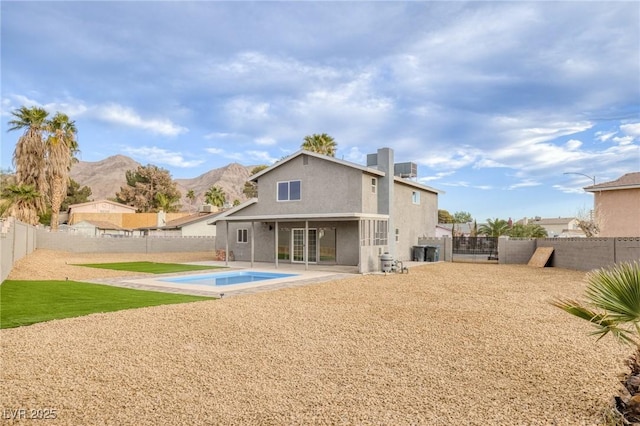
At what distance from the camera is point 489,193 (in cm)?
3472

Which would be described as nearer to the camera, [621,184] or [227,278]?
[227,278]

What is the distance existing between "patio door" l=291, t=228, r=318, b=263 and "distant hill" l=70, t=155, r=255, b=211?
445ft

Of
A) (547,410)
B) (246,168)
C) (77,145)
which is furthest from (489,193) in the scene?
(246,168)

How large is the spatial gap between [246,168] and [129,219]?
132 m

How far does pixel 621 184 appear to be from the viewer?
77.8 feet

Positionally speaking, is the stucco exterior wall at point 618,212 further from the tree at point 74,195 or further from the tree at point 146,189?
the tree at point 74,195

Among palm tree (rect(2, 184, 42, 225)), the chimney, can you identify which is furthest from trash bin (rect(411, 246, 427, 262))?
palm tree (rect(2, 184, 42, 225))

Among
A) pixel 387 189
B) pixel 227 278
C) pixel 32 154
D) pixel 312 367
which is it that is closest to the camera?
pixel 312 367

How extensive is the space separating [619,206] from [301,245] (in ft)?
63.7

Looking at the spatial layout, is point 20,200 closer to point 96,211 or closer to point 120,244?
point 120,244

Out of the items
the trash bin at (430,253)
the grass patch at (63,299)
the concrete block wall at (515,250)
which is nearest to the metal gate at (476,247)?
the concrete block wall at (515,250)

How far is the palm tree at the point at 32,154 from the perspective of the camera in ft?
112

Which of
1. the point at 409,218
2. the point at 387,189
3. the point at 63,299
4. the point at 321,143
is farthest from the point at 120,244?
the point at 63,299

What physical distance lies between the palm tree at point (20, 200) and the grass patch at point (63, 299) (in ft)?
78.9
